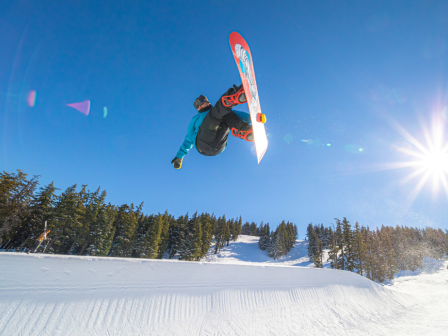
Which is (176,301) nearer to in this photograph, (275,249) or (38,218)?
(38,218)

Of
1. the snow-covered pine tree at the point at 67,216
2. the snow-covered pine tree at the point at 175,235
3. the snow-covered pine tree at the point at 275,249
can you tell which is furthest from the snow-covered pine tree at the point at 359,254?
the snow-covered pine tree at the point at 67,216

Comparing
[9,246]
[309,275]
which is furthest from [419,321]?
[9,246]

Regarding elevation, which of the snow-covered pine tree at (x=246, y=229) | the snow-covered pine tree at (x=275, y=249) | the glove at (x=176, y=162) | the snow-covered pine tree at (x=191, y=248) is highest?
the snow-covered pine tree at (x=246, y=229)

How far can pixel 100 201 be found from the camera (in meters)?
26.7

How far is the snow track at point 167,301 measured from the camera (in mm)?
4477

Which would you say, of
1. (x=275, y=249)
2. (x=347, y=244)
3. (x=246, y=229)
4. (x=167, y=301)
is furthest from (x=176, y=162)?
(x=246, y=229)

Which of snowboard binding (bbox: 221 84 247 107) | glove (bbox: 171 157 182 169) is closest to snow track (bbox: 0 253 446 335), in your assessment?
glove (bbox: 171 157 182 169)

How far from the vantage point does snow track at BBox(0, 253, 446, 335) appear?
4.48 meters

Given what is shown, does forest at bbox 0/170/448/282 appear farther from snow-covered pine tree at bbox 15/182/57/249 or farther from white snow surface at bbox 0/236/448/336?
white snow surface at bbox 0/236/448/336

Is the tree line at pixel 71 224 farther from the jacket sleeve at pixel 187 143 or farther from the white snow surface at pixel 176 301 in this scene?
the jacket sleeve at pixel 187 143

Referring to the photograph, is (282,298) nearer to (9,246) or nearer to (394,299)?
(394,299)

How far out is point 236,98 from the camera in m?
3.13

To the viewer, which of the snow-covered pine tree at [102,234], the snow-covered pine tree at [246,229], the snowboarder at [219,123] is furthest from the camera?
the snow-covered pine tree at [246,229]

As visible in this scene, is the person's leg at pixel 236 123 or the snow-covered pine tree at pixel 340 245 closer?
the person's leg at pixel 236 123
